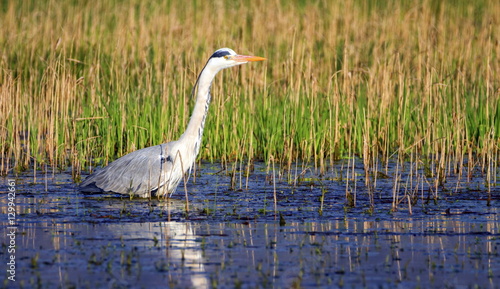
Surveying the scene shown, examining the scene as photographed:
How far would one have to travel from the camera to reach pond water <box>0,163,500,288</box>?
486cm

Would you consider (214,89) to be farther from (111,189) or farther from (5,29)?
→ (5,29)

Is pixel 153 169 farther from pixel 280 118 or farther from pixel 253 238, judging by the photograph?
pixel 253 238

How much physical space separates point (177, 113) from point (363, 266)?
16.6 feet

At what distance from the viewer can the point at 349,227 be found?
20.8 feet

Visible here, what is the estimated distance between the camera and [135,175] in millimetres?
8141

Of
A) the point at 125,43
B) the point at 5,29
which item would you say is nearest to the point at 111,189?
the point at 125,43

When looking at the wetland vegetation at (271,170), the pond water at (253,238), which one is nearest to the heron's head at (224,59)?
the wetland vegetation at (271,170)

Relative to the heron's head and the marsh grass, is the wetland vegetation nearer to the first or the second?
the marsh grass

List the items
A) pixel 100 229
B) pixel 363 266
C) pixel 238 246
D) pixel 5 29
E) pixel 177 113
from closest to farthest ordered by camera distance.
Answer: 1. pixel 363 266
2. pixel 238 246
3. pixel 100 229
4. pixel 177 113
5. pixel 5 29

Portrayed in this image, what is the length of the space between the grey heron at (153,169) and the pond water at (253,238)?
151 mm

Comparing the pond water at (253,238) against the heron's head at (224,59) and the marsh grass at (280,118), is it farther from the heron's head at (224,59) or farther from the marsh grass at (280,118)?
the heron's head at (224,59)

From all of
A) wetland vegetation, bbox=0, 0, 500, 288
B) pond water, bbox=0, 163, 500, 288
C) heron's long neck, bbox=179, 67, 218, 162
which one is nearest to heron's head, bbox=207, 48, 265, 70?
heron's long neck, bbox=179, 67, 218, 162

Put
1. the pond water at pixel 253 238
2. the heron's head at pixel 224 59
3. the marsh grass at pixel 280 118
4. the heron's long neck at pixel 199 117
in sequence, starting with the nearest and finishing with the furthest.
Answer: the pond water at pixel 253 238, the heron's long neck at pixel 199 117, the heron's head at pixel 224 59, the marsh grass at pixel 280 118

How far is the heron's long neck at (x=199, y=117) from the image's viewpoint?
8188 millimetres
